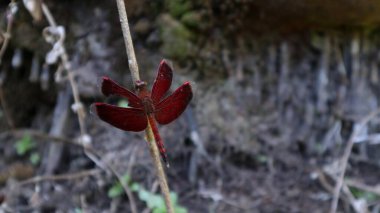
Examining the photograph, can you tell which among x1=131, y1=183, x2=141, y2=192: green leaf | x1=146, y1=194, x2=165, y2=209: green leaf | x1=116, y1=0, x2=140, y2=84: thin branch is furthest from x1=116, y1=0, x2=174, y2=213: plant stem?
x1=131, y1=183, x2=141, y2=192: green leaf

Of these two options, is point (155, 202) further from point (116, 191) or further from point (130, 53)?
point (130, 53)

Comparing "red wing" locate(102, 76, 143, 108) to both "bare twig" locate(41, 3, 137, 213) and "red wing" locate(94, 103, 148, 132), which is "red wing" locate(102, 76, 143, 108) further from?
"bare twig" locate(41, 3, 137, 213)

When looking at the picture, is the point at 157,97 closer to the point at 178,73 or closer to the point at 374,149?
the point at 178,73

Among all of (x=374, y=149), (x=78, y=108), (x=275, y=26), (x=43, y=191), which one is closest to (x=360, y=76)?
(x=374, y=149)

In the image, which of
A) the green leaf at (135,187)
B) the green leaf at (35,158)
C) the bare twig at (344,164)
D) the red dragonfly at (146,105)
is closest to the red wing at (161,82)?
the red dragonfly at (146,105)

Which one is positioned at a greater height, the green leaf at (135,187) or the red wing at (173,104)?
the red wing at (173,104)

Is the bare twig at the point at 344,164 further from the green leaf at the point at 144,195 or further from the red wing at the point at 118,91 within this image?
the red wing at the point at 118,91

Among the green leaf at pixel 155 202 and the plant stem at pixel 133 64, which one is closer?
the plant stem at pixel 133 64

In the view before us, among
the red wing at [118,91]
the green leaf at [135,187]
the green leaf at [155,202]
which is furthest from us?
the green leaf at [135,187]

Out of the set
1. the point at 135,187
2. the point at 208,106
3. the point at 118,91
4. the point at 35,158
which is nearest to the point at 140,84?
the point at 118,91
